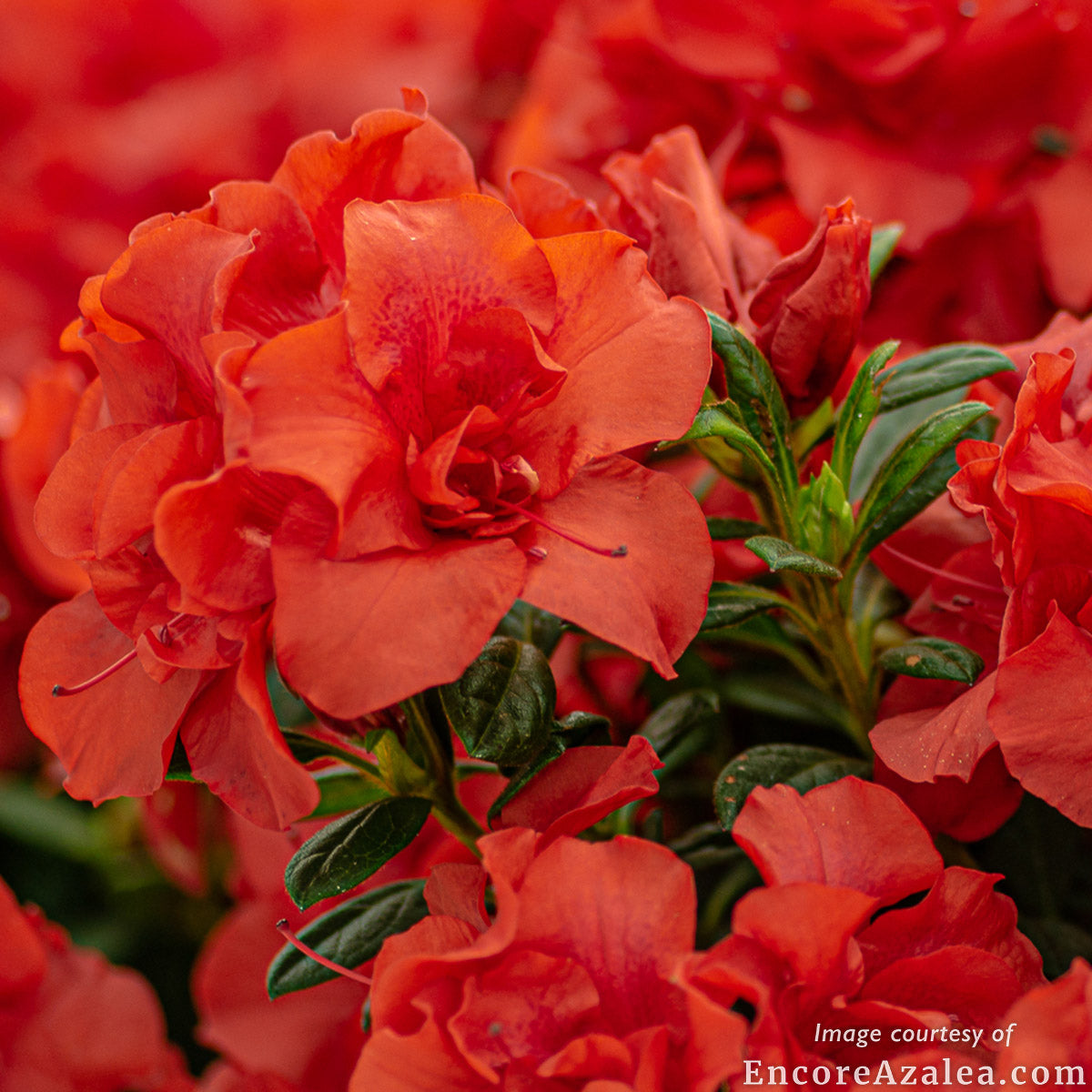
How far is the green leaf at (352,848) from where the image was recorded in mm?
566

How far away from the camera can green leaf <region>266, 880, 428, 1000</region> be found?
613 millimetres

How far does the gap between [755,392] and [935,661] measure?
0.16 metres

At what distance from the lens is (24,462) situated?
1039 mm

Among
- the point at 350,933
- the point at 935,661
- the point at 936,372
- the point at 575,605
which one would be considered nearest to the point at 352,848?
the point at 350,933

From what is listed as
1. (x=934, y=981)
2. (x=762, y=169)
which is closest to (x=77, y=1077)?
(x=934, y=981)

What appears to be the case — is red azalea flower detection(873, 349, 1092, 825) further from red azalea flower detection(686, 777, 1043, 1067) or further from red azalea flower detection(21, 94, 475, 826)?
red azalea flower detection(21, 94, 475, 826)

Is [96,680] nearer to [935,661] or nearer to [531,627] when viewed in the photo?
[531,627]

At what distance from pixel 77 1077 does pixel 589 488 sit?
2.07 feet

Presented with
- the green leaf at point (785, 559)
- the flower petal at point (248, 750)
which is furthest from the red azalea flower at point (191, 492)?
the green leaf at point (785, 559)

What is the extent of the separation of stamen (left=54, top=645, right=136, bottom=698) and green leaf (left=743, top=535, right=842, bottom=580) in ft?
0.98

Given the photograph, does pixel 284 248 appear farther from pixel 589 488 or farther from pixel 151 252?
pixel 589 488

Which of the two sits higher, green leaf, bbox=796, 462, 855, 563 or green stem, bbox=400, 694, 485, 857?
green leaf, bbox=796, 462, 855, 563

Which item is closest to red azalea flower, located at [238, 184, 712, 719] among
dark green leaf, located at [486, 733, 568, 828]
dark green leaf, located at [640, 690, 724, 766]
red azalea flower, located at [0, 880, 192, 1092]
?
dark green leaf, located at [486, 733, 568, 828]

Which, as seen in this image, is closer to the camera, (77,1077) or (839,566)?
(839,566)
